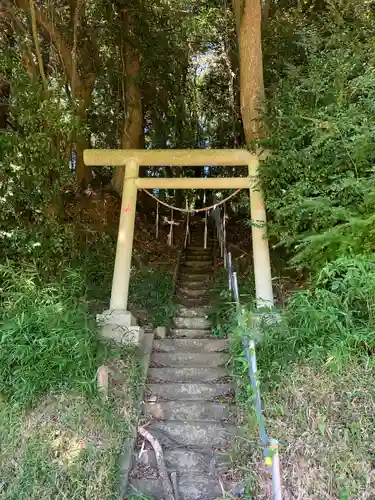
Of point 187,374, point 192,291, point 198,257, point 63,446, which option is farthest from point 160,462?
point 198,257

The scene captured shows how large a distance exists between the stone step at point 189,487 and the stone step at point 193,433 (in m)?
0.38

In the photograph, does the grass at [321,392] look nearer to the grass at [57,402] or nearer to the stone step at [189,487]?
the stone step at [189,487]

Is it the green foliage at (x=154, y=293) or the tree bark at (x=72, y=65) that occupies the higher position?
the tree bark at (x=72, y=65)

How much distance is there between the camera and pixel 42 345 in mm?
4211

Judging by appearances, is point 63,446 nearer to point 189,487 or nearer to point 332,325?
point 189,487

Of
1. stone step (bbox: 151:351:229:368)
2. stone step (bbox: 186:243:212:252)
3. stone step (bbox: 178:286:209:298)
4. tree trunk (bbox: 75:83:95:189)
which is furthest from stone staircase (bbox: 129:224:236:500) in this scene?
tree trunk (bbox: 75:83:95:189)

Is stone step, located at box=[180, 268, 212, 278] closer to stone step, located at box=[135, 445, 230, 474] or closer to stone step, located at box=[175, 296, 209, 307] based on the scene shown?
stone step, located at box=[175, 296, 209, 307]

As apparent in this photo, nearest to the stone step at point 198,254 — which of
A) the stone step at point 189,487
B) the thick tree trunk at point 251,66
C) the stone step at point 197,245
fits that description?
the stone step at point 197,245

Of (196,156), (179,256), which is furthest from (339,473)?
(179,256)

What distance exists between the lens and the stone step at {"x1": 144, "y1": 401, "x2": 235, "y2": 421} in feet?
14.8

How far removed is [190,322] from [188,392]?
1.88 meters

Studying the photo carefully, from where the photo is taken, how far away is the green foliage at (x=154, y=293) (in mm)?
6660

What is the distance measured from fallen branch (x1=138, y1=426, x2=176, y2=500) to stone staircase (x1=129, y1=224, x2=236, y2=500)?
0.08 meters

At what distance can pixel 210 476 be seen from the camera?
3.82 m
